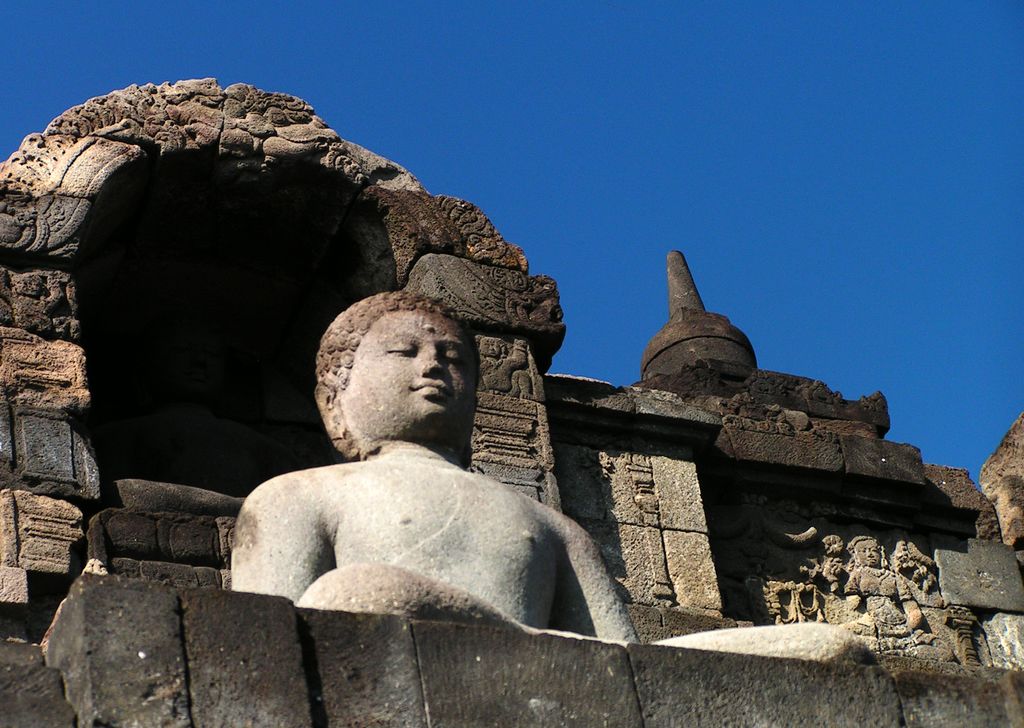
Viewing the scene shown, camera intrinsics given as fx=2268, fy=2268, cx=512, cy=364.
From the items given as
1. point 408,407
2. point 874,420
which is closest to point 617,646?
point 408,407

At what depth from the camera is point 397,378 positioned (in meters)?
8.53

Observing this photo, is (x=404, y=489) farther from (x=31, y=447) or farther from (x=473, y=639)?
(x=31, y=447)

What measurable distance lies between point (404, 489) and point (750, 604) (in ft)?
13.7

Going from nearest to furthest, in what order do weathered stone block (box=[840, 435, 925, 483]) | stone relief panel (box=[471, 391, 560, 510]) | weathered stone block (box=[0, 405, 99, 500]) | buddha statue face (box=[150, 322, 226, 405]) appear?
weathered stone block (box=[0, 405, 99, 500]) < stone relief panel (box=[471, 391, 560, 510]) < buddha statue face (box=[150, 322, 226, 405]) < weathered stone block (box=[840, 435, 925, 483])

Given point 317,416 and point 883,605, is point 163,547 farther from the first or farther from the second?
point 883,605

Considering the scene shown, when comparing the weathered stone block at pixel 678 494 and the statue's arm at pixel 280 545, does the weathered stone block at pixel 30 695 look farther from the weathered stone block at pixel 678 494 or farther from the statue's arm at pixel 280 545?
the weathered stone block at pixel 678 494

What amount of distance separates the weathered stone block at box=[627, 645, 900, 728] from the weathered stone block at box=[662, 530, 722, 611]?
3.76m

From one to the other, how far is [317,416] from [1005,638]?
153 inches

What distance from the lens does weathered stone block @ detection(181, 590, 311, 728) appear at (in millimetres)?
6348

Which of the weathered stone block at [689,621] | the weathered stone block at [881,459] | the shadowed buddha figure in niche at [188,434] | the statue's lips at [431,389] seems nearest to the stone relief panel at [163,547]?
the shadowed buddha figure in niche at [188,434]

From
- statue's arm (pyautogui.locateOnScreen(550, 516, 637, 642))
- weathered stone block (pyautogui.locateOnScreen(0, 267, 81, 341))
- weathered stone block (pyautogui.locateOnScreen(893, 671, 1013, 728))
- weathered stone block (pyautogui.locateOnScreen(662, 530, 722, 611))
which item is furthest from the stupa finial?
weathered stone block (pyautogui.locateOnScreen(893, 671, 1013, 728))

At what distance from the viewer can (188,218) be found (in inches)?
451

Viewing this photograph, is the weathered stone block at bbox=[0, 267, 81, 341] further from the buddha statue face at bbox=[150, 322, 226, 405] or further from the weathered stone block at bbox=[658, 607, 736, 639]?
the weathered stone block at bbox=[658, 607, 736, 639]

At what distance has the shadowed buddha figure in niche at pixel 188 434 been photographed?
1072 centimetres
